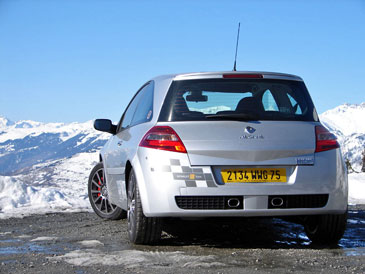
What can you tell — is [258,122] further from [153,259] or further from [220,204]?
[153,259]

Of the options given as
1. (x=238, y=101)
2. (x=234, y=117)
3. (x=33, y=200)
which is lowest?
(x=33, y=200)

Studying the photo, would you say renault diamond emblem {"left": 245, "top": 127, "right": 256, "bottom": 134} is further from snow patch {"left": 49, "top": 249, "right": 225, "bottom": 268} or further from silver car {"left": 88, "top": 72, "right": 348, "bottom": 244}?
snow patch {"left": 49, "top": 249, "right": 225, "bottom": 268}

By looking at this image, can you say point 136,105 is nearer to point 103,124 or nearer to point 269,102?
point 103,124

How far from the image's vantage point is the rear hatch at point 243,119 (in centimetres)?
470

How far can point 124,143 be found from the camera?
19.3 feet

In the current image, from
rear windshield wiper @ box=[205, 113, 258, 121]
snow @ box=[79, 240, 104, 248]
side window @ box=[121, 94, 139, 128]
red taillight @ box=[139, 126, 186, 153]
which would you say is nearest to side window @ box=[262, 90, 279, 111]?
rear windshield wiper @ box=[205, 113, 258, 121]

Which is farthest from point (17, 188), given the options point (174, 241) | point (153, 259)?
point (153, 259)

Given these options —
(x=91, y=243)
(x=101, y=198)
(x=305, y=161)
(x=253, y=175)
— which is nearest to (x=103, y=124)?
(x=101, y=198)

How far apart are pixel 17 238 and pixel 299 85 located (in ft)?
11.2

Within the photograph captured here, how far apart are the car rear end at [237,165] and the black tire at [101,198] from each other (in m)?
2.84

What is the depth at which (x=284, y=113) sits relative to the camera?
5172 millimetres

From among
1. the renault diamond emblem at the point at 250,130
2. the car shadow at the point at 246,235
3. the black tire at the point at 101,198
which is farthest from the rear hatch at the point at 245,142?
the black tire at the point at 101,198

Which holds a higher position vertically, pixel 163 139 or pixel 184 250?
pixel 163 139

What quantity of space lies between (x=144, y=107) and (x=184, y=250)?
1.64 meters
